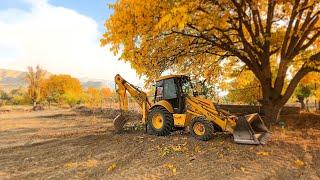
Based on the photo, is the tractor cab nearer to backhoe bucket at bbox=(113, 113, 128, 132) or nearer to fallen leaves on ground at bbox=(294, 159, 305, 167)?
backhoe bucket at bbox=(113, 113, 128, 132)

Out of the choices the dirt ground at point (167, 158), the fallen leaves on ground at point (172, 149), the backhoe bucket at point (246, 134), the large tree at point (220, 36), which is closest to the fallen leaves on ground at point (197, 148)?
the dirt ground at point (167, 158)

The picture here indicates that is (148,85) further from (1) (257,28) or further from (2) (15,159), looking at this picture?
(2) (15,159)

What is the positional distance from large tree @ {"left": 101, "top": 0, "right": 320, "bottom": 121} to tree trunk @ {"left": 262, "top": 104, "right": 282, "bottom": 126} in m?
0.04

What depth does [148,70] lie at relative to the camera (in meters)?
14.4

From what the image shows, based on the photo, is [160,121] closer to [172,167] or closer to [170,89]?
[170,89]

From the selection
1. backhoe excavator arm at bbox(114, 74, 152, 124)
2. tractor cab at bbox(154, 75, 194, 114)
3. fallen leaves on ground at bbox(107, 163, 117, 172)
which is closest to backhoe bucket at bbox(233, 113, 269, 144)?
tractor cab at bbox(154, 75, 194, 114)

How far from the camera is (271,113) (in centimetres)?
1453

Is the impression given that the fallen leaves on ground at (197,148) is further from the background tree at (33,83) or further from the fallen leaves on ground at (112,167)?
the background tree at (33,83)

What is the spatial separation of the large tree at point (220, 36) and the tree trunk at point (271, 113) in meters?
0.04

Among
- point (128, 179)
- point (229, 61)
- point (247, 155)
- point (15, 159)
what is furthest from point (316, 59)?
point (15, 159)

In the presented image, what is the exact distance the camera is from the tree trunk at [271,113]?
14.5 metres

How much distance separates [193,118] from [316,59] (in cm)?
566

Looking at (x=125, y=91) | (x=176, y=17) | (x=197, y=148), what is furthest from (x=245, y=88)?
(x=176, y=17)

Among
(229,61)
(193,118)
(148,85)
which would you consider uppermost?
(229,61)
